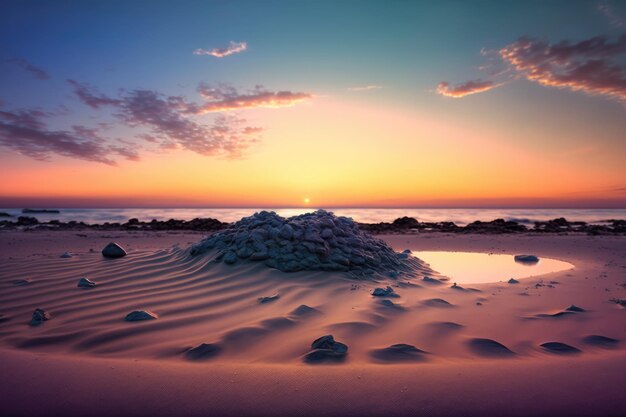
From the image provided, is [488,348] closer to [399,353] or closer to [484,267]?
[399,353]

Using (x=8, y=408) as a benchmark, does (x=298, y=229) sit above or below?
above

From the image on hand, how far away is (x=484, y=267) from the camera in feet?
24.7

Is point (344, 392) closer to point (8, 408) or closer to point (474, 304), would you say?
point (8, 408)

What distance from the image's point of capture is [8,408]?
1.78m

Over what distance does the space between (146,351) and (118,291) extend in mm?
2384

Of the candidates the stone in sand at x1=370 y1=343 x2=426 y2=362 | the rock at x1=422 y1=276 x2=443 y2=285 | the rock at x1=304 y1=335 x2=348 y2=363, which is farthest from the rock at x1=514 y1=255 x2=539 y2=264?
the rock at x1=304 y1=335 x2=348 y2=363

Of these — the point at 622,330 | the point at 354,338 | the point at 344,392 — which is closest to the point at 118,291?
the point at 354,338

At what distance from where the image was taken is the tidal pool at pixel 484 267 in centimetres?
639

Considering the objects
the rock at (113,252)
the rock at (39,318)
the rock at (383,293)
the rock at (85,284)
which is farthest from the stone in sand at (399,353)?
the rock at (113,252)

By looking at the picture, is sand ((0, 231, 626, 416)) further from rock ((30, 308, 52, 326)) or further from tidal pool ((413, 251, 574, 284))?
tidal pool ((413, 251, 574, 284))

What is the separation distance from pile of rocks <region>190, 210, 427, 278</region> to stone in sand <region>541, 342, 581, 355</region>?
3.15 meters

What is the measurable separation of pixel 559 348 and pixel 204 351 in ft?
9.09

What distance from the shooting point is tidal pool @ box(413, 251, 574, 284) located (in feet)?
21.0

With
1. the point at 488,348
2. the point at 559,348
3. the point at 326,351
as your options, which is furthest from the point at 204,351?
the point at 559,348
